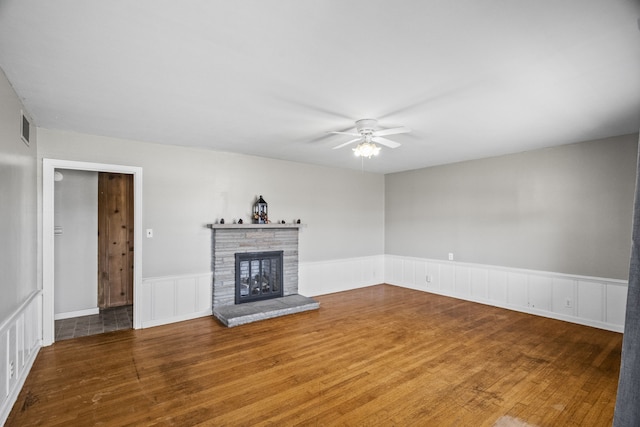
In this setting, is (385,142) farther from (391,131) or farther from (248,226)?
(248,226)

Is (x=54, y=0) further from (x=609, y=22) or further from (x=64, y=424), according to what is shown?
(x=609, y=22)

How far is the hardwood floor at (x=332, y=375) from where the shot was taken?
239 cm

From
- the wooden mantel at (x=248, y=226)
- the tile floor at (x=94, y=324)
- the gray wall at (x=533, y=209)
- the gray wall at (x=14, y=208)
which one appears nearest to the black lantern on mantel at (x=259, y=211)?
the wooden mantel at (x=248, y=226)

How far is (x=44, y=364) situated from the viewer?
10.5ft

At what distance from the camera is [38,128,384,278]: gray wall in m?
4.20

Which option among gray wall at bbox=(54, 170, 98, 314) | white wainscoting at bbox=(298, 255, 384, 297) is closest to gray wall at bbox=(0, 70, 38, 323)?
gray wall at bbox=(54, 170, 98, 314)

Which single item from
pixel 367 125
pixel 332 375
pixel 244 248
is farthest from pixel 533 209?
pixel 244 248

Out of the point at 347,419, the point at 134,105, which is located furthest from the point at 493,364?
the point at 134,105

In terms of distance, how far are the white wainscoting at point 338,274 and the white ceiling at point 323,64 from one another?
2978 millimetres

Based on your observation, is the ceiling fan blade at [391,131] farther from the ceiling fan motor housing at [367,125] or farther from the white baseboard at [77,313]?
the white baseboard at [77,313]

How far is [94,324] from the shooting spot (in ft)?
14.5

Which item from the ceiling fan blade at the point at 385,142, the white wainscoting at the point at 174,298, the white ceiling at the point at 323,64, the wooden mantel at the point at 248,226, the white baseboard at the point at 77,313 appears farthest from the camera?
the wooden mantel at the point at 248,226

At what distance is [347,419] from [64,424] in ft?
6.59

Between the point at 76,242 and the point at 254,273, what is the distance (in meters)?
2.68
